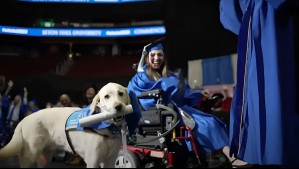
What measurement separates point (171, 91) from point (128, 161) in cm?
48

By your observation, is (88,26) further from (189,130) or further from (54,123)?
(189,130)

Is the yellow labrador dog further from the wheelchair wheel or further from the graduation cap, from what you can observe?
the graduation cap

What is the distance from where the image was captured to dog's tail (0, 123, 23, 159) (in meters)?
1.39

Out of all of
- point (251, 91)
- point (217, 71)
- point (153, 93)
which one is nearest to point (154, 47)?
point (153, 93)

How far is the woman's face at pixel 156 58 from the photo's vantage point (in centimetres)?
190

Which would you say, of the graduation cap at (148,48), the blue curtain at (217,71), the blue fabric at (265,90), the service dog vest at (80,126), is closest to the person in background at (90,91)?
the service dog vest at (80,126)

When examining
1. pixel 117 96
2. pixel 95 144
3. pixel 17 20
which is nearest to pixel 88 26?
pixel 17 20

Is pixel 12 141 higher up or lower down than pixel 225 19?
lower down

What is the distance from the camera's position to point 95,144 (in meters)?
1.41

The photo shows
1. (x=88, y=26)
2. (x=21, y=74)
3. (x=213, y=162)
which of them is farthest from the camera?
(x=213, y=162)

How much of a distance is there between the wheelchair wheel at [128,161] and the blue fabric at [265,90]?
1.68 feet

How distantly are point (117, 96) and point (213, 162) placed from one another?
0.99 meters

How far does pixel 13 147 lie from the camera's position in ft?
4.57

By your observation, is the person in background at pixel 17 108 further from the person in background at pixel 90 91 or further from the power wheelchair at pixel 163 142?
the power wheelchair at pixel 163 142
